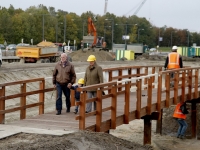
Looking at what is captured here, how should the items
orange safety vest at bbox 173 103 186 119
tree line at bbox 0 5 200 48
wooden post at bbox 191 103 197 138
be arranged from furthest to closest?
tree line at bbox 0 5 200 48
wooden post at bbox 191 103 197 138
orange safety vest at bbox 173 103 186 119

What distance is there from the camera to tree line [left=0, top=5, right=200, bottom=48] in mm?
86375

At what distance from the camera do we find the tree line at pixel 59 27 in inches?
3401

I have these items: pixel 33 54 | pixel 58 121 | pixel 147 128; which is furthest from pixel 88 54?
pixel 58 121

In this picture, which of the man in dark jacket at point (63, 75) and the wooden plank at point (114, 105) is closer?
the wooden plank at point (114, 105)

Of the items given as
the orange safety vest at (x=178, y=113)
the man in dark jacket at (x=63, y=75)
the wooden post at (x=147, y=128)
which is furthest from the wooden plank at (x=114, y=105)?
the orange safety vest at (x=178, y=113)

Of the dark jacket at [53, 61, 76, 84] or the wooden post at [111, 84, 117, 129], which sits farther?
the dark jacket at [53, 61, 76, 84]

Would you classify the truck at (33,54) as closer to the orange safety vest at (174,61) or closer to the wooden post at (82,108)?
the orange safety vest at (174,61)

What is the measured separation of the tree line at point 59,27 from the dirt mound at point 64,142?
6835cm

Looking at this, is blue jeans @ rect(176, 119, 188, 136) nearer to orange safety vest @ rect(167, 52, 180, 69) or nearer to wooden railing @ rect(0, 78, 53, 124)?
orange safety vest @ rect(167, 52, 180, 69)

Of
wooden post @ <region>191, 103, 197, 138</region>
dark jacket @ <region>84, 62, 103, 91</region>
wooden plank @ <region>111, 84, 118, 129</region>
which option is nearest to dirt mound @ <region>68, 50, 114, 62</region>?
wooden post @ <region>191, 103, 197, 138</region>

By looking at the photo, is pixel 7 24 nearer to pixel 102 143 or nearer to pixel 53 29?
pixel 53 29

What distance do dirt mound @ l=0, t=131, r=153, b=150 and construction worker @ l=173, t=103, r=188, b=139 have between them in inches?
332

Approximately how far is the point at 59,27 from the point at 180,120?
84.5m

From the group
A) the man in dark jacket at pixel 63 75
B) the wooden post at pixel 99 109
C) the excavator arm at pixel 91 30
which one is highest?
the excavator arm at pixel 91 30
